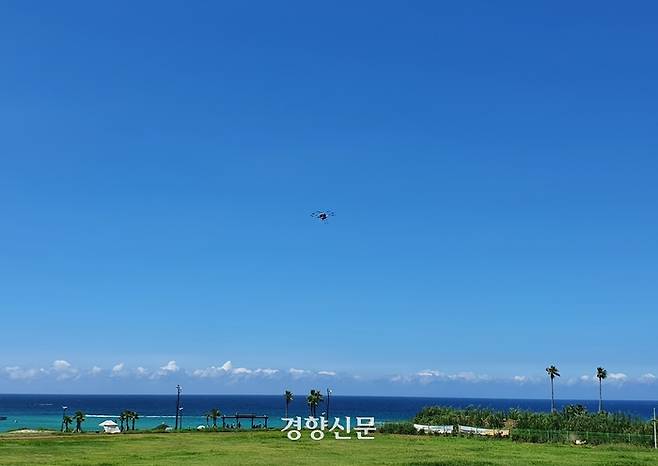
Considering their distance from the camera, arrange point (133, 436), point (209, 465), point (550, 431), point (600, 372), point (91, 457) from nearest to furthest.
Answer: point (209, 465) < point (91, 457) < point (550, 431) < point (133, 436) < point (600, 372)

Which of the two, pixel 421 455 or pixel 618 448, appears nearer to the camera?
pixel 421 455

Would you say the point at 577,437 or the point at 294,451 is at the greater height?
the point at 294,451

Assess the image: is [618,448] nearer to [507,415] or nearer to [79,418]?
[507,415]

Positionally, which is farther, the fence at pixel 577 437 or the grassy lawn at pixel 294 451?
the fence at pixel 577 437

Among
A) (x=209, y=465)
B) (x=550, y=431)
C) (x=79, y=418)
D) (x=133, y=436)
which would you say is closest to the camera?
(x=209, y=465)

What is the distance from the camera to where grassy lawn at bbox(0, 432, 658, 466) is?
62.4 meters

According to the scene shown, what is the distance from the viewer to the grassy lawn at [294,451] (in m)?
62.4

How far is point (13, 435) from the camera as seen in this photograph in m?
93.4

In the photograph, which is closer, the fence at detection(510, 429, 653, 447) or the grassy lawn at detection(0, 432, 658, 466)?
the grassy lawn at detection(0, 432, 658, 466)

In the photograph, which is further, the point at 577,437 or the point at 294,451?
the point at 577,437

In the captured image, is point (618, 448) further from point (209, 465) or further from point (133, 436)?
point (133, 436)

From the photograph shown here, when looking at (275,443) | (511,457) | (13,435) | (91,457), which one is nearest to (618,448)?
(511,457)

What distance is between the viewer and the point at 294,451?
72.2 m

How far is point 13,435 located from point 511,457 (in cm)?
6249
